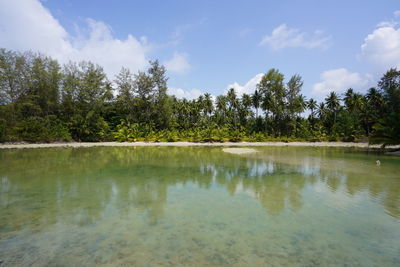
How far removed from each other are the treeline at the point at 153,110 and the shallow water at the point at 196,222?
76.2ft

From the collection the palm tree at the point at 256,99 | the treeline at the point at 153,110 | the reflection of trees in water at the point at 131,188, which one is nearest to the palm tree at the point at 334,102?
the treeline at the point at 153,110

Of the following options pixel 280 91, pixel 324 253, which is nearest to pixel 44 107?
pixel 324 253

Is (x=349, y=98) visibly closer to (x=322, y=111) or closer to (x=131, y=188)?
(x=322, y=111)

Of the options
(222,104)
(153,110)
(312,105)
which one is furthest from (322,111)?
(153,110)

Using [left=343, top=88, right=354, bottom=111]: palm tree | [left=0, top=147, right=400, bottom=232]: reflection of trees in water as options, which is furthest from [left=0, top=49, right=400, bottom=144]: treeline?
[left=0, top=147, right=400, bottom=232]: reflection of trees in water

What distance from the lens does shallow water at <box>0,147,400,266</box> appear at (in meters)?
4.25

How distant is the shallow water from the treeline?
23.2m

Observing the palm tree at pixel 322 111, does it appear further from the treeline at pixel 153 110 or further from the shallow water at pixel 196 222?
the shallow water at pixel 196 222

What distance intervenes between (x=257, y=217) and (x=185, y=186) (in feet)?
13.8

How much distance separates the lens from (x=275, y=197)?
27.1 feet

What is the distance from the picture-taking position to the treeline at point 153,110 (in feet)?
98.3

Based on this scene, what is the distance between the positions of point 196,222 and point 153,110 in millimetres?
40422

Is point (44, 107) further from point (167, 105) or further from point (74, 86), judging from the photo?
point (167, 105)

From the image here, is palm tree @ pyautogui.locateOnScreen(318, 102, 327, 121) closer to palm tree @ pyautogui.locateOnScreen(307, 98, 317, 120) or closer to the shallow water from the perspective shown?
palm tree @ pyautogui.locateOnScreen(307, 98, 317, 120)
